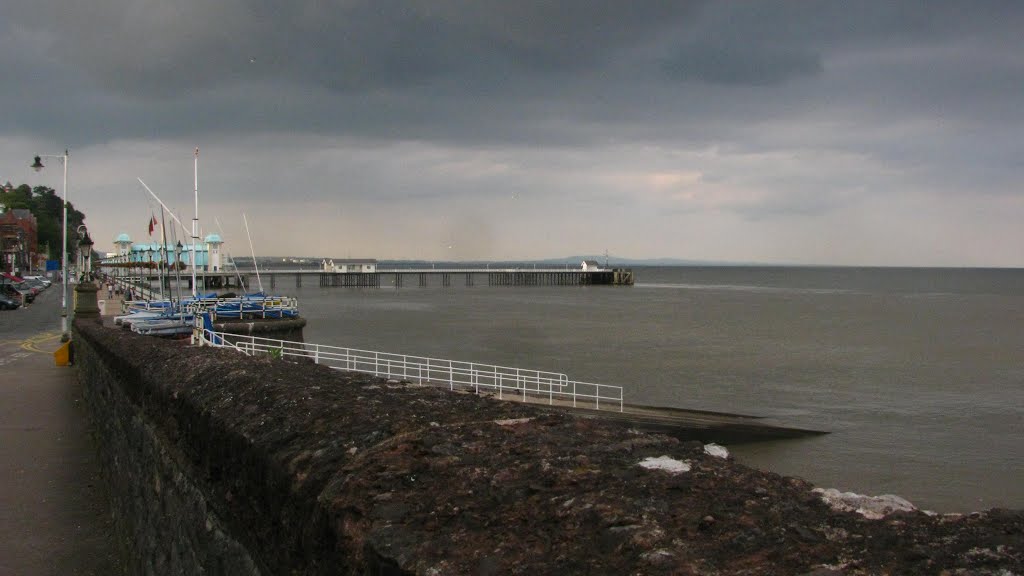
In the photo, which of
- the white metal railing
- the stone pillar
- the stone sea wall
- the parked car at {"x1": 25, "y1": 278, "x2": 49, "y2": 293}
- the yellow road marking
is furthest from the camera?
the parked car at {"x1": 25, "y1": 278, "x2": 49, "y2": 293}

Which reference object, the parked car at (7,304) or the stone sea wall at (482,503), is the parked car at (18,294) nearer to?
the parked car at (7,304)

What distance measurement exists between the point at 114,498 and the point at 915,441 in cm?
2491

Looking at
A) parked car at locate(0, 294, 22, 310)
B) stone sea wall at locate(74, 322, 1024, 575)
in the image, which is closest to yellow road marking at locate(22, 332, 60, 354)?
parked car at locate(0, 294, 22, 310)

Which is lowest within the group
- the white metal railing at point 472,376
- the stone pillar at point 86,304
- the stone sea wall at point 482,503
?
the white metal railing at point 472,376

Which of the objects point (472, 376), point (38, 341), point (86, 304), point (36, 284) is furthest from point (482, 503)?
point (36, 284)

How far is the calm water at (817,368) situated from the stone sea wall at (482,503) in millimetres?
18310

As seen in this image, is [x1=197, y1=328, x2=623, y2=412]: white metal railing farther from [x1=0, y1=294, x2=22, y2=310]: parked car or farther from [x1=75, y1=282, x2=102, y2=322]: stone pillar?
[x1=0, y1=294, x2=22, y2=310]: parked car

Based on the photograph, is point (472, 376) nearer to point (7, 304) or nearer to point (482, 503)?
point (482, 503)

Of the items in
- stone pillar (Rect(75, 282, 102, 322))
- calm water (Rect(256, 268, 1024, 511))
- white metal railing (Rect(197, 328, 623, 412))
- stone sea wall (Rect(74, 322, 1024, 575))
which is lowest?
calm water (Rect(256, 268, 1024, 511))

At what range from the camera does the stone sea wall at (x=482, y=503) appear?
2.38 m

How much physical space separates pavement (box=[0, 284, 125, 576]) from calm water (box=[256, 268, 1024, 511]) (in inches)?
634

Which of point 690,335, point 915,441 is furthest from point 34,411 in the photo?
point 690,335

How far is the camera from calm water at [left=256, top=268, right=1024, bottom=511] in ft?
76.0

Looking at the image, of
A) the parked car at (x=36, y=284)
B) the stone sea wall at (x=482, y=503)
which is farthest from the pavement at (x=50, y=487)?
the parked car at (x=36, y=284)
